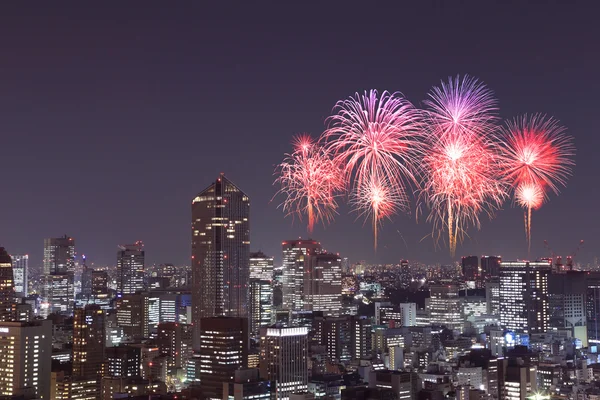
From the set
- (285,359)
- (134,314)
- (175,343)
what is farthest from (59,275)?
(285,359)

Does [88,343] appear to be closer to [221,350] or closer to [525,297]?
[221,350]

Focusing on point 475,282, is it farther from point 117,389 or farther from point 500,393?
point 117,389

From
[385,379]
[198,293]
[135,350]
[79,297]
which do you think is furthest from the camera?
Result: [79,297]

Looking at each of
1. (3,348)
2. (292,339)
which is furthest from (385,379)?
(3,348)

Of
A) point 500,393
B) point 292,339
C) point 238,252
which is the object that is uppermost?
point 238,252

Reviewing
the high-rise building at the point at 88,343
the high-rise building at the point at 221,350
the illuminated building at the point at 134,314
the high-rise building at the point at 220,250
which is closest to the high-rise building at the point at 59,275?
the illuminated building at the point at 134,314

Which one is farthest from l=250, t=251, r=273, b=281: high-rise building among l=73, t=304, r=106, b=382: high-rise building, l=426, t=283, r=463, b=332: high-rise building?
l=73, t=304, r=106, b=382: high-rise building

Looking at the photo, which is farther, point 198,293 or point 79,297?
point 79,297
